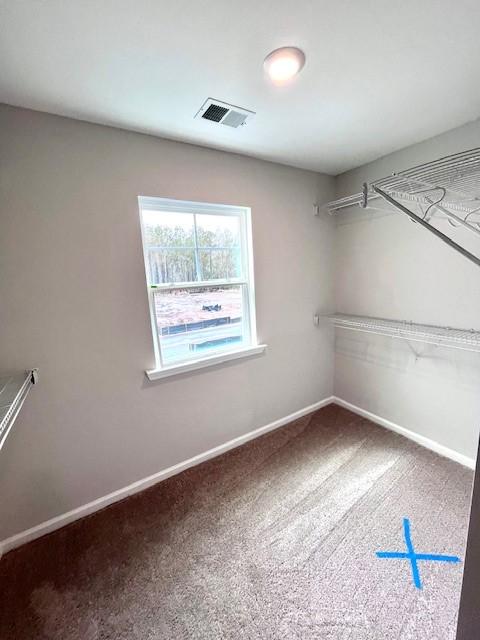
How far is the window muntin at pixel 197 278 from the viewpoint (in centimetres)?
171

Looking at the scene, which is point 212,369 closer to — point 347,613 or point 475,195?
point 347,613

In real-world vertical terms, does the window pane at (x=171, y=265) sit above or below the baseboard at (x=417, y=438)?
above

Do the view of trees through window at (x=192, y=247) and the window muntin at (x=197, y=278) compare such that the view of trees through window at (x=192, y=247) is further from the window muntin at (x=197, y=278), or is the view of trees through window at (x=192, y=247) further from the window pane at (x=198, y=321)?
the window pane at (x=198, y=321)

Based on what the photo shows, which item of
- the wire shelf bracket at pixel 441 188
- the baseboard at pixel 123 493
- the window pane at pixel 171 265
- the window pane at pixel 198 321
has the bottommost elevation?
the baseboard at pixel 123 493

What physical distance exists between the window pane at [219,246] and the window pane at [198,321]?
0.41 ft

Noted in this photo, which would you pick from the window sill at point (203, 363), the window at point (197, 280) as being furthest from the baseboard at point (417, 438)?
the window at point (197, 280)

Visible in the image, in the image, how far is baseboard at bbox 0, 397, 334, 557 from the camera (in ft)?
4.63

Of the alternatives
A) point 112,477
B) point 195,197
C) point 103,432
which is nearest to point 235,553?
point 112,477

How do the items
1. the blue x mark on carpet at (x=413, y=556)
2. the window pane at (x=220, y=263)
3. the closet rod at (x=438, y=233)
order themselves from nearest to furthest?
the closet rod at (x=438, y=233) < the blue x mark on carpet at (x=413, y=556) < the window pane at (x=220, y=263)

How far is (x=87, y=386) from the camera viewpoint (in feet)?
4.95

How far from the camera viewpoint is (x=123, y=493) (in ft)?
5.51

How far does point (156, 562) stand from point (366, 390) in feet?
6.68

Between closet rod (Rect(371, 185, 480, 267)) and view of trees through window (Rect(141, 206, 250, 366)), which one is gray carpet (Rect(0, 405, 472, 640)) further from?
closet rod (Rect(371, 185, 480, 267))

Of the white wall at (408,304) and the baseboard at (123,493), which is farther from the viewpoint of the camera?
the white wall at (408,304)
